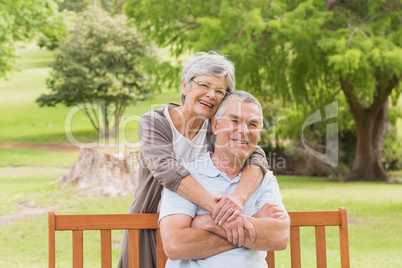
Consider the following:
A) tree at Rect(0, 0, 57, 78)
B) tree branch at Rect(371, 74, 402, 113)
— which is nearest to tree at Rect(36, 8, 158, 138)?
tree at Rect(0, 0, 57, 78)

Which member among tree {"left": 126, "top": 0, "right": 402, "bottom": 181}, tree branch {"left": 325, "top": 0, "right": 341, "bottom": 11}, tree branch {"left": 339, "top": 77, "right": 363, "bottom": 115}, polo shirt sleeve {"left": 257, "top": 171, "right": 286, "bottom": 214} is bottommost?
polo shirt sleeve {"left": 257, "top": 171, "right": 286, "bottom": 214}

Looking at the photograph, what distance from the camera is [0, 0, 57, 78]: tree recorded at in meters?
18.1

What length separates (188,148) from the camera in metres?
3.23

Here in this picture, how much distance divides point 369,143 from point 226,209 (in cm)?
1697

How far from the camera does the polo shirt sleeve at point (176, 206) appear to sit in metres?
2.84

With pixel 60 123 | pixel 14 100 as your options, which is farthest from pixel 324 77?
pixel 14 100

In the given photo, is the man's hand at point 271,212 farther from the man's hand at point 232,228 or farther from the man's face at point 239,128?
the man's face at point 239,128

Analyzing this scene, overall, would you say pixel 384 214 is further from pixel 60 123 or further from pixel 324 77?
pixel 60 123

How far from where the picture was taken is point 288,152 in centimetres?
2198

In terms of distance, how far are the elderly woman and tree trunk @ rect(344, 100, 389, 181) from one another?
53.0ft

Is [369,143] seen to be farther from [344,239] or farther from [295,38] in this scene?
[344,239]

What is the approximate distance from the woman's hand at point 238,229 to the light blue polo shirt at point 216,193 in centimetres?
10

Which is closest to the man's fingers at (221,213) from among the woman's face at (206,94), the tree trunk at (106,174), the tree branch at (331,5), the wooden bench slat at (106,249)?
the woman's face at (206,94)

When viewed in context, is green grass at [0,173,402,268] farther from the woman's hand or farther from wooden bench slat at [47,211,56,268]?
the woman's hand
